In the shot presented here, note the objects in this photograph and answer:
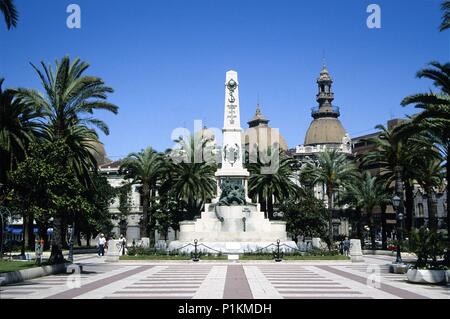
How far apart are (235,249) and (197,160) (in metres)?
19.3

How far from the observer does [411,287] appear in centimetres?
1838

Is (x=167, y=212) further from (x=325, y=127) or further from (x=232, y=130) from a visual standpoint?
(x=325, y=127)

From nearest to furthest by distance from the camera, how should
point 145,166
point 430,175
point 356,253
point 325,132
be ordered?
point 356,253 → point 430,175 → point 145,166 → point 325,132

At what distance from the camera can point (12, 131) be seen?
3731cm

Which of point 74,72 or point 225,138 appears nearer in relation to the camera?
point 74,72

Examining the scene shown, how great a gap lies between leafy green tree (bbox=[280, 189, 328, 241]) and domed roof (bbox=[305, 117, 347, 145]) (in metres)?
61.5

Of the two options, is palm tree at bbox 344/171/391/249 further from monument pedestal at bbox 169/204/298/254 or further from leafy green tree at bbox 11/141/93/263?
leafy green tree at bbox 11/141/93/263

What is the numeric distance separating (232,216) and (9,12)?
2416cm

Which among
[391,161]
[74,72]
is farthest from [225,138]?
[74,72]

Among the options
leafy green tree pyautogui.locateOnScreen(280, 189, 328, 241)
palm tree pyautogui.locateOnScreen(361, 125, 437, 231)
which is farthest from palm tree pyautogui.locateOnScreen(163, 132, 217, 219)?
palm tree pyautogui.locateOnScreen(361, 125, 437, 231)

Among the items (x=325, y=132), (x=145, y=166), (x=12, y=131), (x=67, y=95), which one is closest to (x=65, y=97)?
(x=67, y=95)

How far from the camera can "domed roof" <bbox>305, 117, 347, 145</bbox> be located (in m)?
120

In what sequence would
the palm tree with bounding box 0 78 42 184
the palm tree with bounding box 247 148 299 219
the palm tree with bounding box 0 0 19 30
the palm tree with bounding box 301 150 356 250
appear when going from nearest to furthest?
1. the palm tree with bounding box 0 0 19 30
2. the palm tree with bounding box 0 78 42 184
3. the palm tree with bounding box 301 150 356 250
4. the palm tree with bounding box 247 148 299 219
